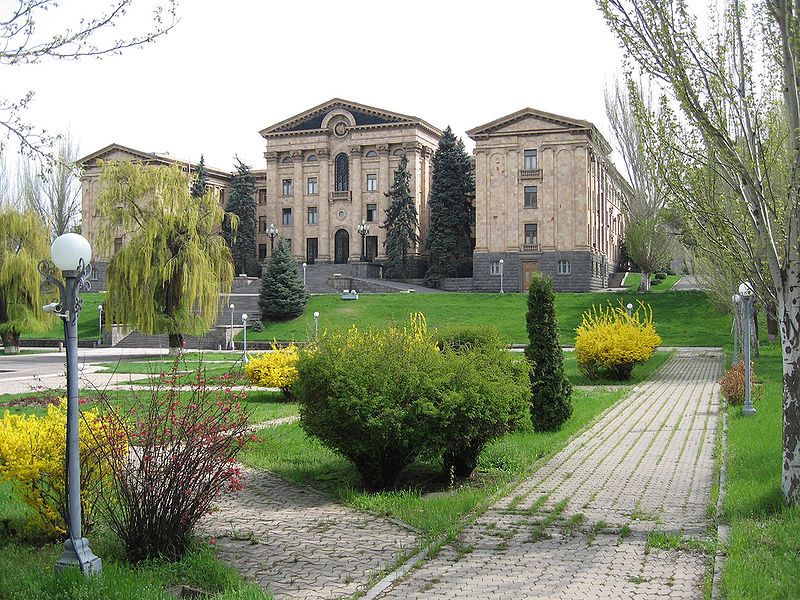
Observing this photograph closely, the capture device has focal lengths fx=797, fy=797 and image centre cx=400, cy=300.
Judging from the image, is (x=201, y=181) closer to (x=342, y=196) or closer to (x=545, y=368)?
(x=342, y=196)

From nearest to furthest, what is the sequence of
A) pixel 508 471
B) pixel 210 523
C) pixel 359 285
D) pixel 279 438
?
pixel 210 523 < pixel 508 471 < pixel 279 438 < pixel 359 285

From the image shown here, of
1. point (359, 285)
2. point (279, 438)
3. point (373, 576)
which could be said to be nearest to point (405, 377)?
point (373, 576)

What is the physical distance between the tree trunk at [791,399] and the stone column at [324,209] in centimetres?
6011

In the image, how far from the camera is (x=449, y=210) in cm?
5997

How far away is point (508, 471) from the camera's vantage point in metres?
10.1

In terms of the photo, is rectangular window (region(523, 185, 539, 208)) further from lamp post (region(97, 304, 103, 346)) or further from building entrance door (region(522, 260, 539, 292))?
lamp post (region(97, 304, 103, 346))

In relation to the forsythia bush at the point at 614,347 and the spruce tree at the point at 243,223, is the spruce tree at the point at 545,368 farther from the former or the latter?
the spruce tree at the point at 243,223

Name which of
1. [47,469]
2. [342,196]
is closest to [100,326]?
[342,196]

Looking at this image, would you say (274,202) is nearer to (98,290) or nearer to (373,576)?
(98,290)

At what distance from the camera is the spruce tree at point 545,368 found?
13.5 m

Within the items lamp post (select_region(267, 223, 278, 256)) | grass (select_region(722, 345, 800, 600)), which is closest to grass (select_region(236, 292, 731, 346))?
lamp post (select_region(267, 223, 278, 256))

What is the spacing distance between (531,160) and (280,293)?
21250 mm

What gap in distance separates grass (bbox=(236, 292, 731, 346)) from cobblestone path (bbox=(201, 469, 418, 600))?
30756 mm

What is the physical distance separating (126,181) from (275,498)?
93.6 feet
